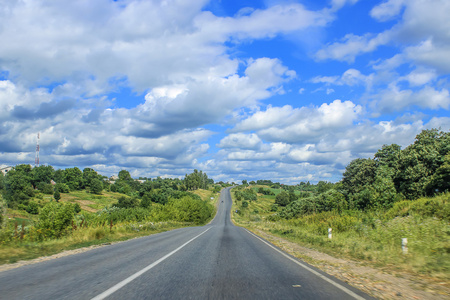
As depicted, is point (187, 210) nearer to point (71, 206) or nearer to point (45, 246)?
point (71, 206)

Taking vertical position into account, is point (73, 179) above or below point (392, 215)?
above

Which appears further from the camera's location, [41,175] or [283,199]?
[41,175]

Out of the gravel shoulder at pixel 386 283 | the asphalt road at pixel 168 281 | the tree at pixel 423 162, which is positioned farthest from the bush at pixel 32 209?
the tree at pixel 423 162

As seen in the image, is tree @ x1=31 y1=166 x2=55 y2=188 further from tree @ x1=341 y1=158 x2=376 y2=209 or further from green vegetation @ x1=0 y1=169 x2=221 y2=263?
tree @ x1=341 y1=158 x2=376 y2=209

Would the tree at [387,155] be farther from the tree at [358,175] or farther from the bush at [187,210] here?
the bush at [187,210]

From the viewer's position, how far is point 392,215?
27.7m

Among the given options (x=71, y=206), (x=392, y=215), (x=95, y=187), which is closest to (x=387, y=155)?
(x=392, y=215)

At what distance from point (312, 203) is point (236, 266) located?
187 feet

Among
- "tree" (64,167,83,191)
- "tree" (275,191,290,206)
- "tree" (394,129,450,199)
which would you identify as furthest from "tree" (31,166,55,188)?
"tree" (394,129,450,199)

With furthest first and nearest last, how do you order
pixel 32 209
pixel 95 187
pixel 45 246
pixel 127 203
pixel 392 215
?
1. pixel 95 187
2. pixel 127 203
3. pixel 32 209
4. pixel 392 215
5. pixel 45 246

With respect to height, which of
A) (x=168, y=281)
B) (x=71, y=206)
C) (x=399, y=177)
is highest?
(x=399, y=177)

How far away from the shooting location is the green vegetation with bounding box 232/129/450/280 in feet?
35.0

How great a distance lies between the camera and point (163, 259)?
918 cm

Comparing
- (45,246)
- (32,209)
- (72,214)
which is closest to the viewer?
(45,246)
